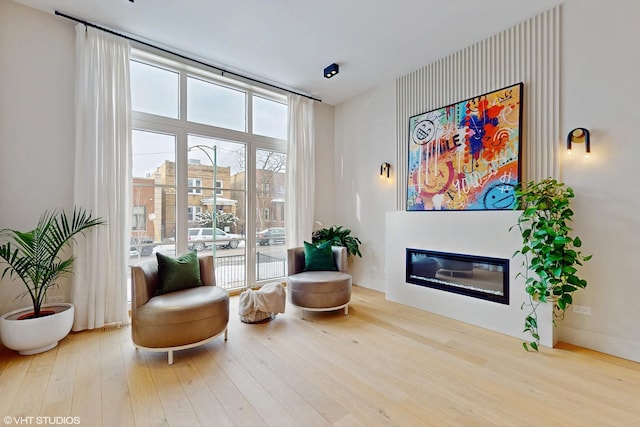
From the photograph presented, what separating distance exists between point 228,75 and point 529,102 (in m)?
3.76

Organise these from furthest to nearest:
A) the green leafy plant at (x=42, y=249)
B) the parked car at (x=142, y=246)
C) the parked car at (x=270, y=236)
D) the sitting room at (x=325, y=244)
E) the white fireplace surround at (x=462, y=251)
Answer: the parked car at (x=270, y=236) < the parked car at (x=142, y=246) < the white fireplace surround at (x=462, y=251) < the green leafy plant at (x=42, y=249) < the sitting room at (x=325, y=244)

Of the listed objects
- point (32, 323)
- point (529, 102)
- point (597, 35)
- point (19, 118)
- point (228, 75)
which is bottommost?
point (32, 323)

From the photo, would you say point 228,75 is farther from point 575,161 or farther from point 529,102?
point 575,161

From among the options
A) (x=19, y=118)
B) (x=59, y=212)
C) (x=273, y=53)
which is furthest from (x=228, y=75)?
(x=59, y=212)

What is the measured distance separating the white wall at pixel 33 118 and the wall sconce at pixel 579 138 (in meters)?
5.03

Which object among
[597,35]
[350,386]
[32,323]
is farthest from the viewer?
[597,35]

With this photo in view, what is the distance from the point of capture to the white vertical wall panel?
2791 mm

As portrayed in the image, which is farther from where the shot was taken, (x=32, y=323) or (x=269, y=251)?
(x=269, y=251)

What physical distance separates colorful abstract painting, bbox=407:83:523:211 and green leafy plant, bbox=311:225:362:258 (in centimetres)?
118

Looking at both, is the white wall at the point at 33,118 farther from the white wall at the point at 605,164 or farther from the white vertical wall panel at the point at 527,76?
the white wall at the point at 605,164

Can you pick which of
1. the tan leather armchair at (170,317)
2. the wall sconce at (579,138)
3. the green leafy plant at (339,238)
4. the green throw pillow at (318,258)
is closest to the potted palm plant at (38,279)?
the tan leather armchair at (170,317)

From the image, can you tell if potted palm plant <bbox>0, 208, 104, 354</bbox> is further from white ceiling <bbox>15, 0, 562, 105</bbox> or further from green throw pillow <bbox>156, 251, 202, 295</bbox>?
white ceiling <bbox>15, 0, 562, 105</bbox>

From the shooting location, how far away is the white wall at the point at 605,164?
2.41 meters

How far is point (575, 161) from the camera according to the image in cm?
268
